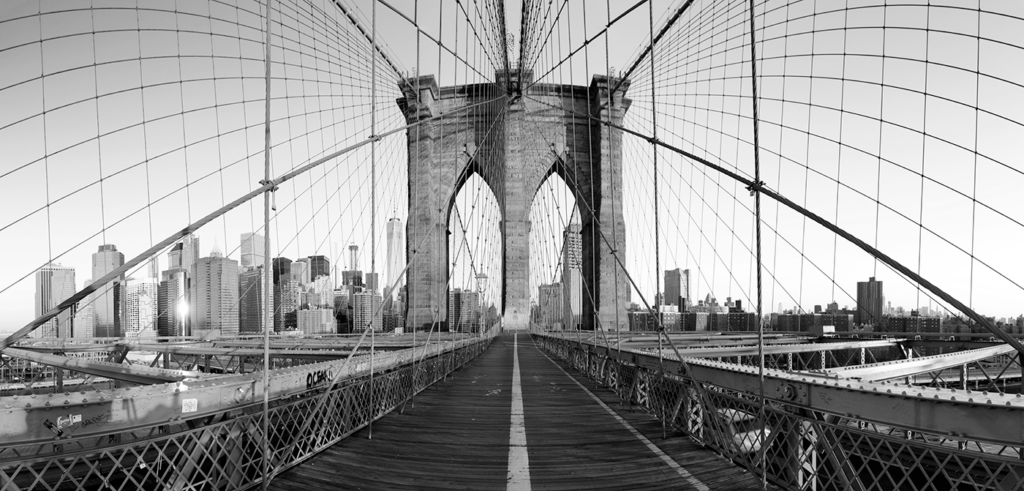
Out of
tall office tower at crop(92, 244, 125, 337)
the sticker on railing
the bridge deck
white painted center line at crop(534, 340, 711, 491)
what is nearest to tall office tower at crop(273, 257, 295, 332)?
tall office tower at crop(92, 244, 125, 337)

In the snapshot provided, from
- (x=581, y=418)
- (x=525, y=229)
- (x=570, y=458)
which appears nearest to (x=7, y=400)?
(x=570, y=458)

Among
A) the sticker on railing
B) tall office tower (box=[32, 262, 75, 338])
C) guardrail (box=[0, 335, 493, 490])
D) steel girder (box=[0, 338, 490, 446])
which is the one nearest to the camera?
steel girder (box=[0, 338, 490, 446])

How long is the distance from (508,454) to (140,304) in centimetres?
1510

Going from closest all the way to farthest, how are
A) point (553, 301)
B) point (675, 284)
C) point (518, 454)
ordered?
1. point (518, 454)
2. point (675, 284)
3. point (553, 301)

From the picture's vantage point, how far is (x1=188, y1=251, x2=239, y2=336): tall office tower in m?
15.1

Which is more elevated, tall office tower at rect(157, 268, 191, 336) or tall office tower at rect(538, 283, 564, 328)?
tall office tower at rect(157, 268, 191, 336)

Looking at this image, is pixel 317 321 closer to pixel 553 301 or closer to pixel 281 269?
pixel 281 269

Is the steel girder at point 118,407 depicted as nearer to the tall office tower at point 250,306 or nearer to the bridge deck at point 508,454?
the bridge deck at point 508,454

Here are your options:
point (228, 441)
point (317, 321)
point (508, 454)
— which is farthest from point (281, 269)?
point (228, 441)

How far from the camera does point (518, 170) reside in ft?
134

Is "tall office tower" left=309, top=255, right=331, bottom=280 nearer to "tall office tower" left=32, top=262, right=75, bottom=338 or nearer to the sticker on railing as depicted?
"tall office tower" left=32, top=262, right=75, bottom=338

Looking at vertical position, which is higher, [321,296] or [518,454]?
[321,296]

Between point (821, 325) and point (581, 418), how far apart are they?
12704mm

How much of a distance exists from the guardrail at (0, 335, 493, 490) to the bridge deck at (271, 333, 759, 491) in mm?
235
